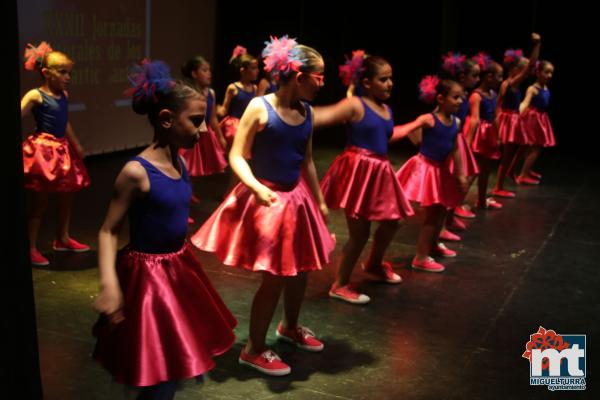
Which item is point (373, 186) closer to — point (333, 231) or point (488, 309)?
point (488, 309)

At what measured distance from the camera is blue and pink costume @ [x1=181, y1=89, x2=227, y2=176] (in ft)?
21.7

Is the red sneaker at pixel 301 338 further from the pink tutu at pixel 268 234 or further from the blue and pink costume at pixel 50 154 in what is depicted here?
the blue and pink costume at pixel 50 154

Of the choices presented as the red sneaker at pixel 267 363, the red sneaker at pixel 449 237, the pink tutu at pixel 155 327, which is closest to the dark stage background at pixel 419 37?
the red sneaker at pixel 449 237

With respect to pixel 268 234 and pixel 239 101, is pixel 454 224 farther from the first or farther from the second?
pixel 268 234

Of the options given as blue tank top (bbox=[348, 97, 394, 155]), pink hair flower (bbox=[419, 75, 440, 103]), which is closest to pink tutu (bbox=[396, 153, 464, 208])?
pink hair flower (bbox=[419, 75, 440, 103])

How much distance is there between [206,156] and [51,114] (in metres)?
1.78

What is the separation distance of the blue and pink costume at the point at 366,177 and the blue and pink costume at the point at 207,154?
2274 millimetres

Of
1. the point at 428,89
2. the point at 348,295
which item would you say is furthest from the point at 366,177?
the point at 428,89

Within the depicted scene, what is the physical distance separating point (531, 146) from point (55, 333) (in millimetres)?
6247

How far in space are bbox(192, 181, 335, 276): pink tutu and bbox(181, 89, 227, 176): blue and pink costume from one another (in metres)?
3.09

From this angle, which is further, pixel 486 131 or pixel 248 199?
pixel 486 131

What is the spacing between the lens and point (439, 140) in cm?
530

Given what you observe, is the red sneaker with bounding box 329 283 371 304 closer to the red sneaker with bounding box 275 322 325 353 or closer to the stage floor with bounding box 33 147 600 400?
the stage floor with bounding box 33 147 600 400

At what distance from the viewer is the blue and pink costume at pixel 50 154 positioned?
5.06 meters
